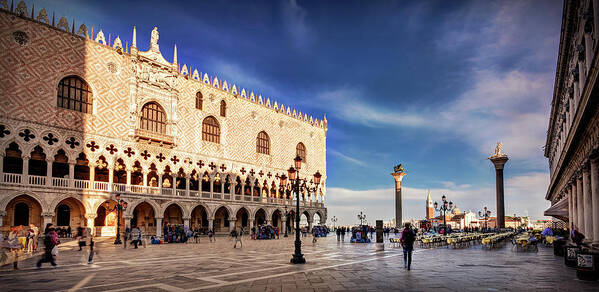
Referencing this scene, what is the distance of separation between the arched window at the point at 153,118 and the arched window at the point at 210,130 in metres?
3.92

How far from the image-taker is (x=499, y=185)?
131 ft

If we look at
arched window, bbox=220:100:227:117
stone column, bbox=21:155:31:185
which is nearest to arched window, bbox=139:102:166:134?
arched window, bbox=220:100:227:117

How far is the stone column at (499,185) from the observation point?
38688 millimetres

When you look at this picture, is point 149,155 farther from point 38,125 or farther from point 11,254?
point 11,254

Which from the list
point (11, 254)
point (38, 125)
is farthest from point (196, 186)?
point (11, 254)

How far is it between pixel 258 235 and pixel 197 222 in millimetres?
7864

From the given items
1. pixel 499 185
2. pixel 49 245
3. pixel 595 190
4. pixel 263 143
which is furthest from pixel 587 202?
pixel 263 143

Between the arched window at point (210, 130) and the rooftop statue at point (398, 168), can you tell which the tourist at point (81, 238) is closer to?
the arched window at point (210, 130)

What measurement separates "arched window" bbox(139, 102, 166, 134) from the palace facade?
0.26 feet

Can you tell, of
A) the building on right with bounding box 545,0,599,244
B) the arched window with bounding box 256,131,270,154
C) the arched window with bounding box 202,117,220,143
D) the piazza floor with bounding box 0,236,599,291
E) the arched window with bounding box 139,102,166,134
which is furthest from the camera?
the arched window with bounding box 256,131,270,154

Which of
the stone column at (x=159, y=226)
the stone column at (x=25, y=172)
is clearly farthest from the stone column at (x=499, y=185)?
the stone column at (x=25, y=172)

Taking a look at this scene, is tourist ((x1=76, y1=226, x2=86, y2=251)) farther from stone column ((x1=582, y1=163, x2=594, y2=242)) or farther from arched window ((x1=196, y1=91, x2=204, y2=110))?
stone column ((x1=582, y1=163, x2=594, y2=242))

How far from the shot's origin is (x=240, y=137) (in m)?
36.6

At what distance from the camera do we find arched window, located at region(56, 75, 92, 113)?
2484cm
